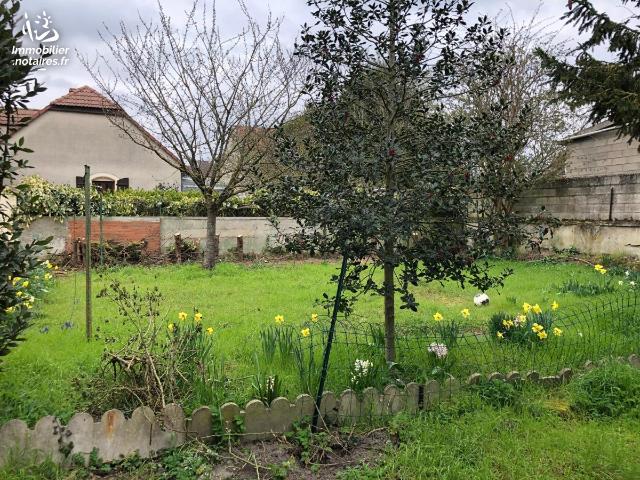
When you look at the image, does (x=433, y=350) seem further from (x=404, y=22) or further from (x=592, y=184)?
(x=592, y=184)

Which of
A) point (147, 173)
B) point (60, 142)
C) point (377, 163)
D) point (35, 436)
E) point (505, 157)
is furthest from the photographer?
point (147, 173)

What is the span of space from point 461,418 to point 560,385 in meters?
1.07

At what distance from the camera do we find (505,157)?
3.41 meters

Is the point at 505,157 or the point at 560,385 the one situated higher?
the point at 505,157

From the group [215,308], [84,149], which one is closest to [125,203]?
[215,308]

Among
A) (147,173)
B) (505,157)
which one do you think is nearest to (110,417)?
(505,157)

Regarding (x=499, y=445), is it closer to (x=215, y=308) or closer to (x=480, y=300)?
(x=480, y=300)

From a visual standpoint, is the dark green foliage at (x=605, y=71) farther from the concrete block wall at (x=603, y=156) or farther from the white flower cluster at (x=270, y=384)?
the white flower cluster at (x=270, y=384)

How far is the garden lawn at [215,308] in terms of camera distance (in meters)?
3.36

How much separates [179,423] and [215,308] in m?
3.66

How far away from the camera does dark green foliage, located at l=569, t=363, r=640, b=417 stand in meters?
3.32

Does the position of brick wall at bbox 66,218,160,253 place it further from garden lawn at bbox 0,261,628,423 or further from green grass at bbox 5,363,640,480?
green grass at bbox 5,363,640,480

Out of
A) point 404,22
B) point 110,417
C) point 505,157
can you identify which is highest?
point 404,22

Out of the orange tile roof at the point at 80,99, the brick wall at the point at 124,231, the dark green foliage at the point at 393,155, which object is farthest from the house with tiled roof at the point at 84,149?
the dark green foliage at the point at 393,155
